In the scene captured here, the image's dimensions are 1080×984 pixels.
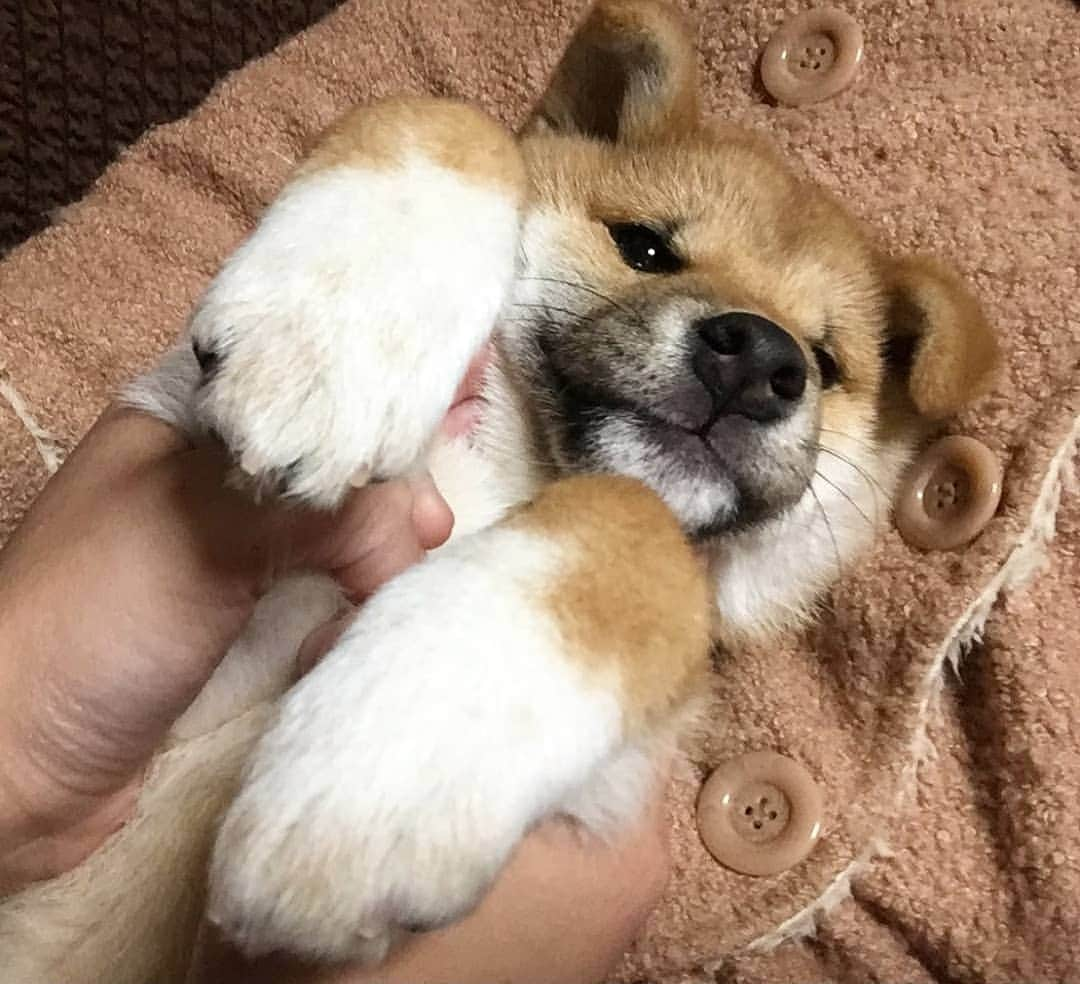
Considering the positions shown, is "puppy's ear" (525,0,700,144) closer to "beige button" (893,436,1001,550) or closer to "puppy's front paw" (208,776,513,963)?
"beige button" (893,436,1001,550)

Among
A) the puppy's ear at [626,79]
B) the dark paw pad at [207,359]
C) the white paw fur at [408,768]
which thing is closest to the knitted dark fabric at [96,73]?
the puppy's ear at [626,79]

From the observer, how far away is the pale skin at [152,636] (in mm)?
1002

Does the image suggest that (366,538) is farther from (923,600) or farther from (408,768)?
(923,600)

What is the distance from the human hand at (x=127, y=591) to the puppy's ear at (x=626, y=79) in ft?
2.13

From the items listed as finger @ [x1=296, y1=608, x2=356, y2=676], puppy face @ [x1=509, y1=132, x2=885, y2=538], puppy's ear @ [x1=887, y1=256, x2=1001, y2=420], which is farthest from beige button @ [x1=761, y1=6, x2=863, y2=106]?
finger @ [x1=296, y1=608, x2=356, y2=676]

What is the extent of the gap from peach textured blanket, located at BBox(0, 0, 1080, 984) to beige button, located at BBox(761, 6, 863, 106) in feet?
0.08

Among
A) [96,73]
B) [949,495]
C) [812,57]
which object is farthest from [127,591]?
[96,73]

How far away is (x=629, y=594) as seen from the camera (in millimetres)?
929

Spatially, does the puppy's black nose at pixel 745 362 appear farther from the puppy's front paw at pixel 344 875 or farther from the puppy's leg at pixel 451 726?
the puppy's front paw at pixel 344 875

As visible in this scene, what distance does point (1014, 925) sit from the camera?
1368mm

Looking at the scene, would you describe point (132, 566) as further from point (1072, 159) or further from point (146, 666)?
point (1072, 159)

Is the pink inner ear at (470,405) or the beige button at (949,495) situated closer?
the pink inner ear at (470,405)

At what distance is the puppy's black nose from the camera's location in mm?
1211

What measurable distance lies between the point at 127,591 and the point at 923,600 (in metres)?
0.90
